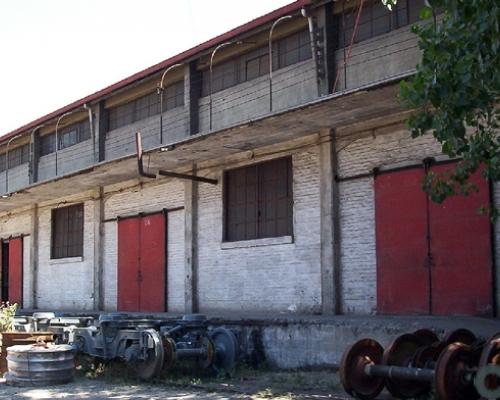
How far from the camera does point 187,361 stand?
39.3 ft

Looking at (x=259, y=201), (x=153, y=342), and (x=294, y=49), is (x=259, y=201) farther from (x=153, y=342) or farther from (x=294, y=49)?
(x=153, y=342)

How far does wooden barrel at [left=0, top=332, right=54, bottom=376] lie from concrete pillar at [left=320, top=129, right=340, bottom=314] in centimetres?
514

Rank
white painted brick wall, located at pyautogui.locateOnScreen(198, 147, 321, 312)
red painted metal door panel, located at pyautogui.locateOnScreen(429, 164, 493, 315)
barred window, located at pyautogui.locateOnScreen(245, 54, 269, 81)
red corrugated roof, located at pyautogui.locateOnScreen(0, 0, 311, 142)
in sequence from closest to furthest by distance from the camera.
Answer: red painted metal door panel, located at pyautogui.locateOnScreen(429, 164, 493, 315), red corrugated roof, located at pyautogui.locateOnScreen(0, 0, 311, 142), white painted brick wall, located at pyautogui.locateOnScreen(198, 147, 321, 312), barred window, located at pyautogui.locateOnScreen(245, 54, 269, 81)

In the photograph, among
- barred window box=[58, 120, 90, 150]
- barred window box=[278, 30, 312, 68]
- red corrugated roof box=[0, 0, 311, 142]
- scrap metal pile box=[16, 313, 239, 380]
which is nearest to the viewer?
scrap metal pile box=[16, 313, 239, 380]

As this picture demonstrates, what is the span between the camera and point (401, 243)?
12.5 metres

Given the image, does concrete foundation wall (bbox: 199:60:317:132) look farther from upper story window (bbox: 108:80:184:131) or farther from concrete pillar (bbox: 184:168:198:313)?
concrete pillar (bbox: 184:168:198:313)

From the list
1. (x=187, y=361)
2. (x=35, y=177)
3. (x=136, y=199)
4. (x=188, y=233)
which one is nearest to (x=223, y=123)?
(x=188, y=233)

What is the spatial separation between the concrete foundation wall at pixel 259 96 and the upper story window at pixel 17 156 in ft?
31.8

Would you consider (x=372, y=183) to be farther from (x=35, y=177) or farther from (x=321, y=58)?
(x=35, y=177)

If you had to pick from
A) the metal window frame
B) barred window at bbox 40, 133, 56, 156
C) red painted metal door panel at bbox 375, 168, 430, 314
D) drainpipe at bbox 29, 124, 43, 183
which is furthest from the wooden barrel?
drainpipe at bbox 29, 124, 43, 183

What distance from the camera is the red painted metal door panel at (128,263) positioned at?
61.8 ft

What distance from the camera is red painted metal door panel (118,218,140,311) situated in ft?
61.8

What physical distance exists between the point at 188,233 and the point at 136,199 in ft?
8.89

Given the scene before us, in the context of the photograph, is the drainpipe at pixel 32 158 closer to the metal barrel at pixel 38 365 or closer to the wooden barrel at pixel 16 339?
the wooden barrel at pixel 16 339
